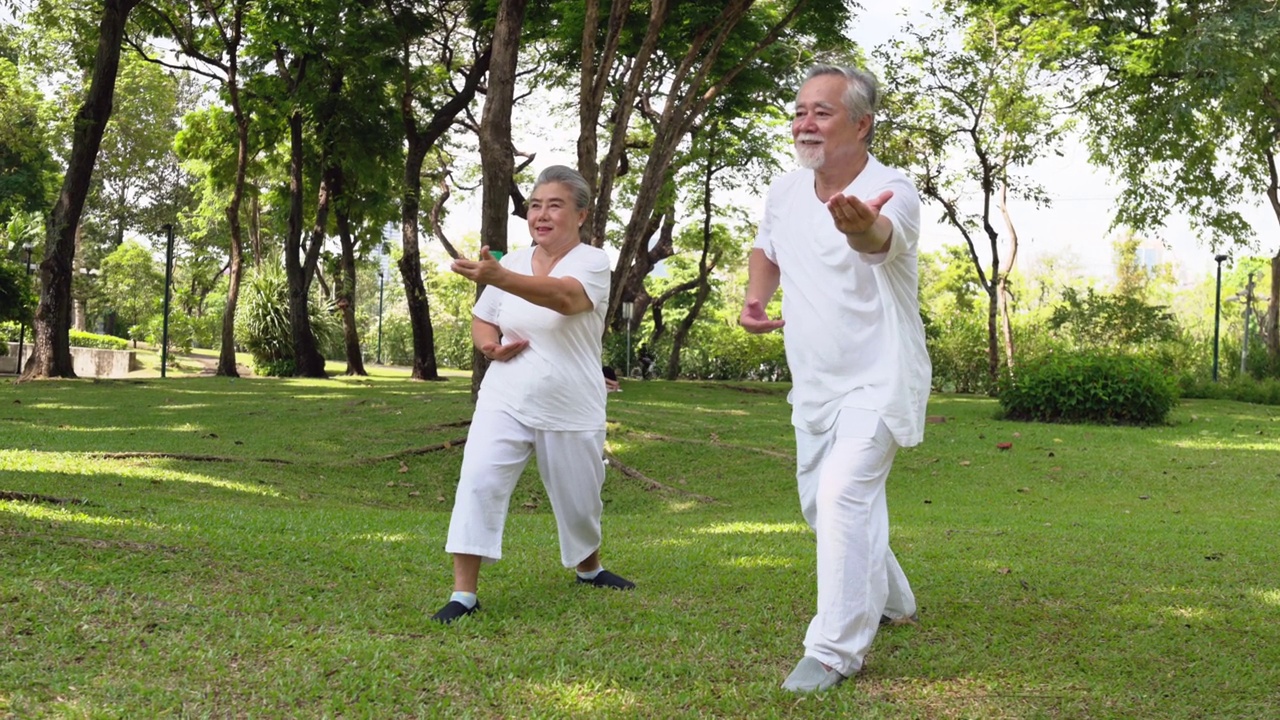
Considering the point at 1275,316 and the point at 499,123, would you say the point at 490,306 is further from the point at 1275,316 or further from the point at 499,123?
the point at 1275,316

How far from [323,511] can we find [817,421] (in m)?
5.10

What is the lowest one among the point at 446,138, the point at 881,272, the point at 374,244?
the point at 881,272

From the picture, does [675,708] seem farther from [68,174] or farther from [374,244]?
[374,244]

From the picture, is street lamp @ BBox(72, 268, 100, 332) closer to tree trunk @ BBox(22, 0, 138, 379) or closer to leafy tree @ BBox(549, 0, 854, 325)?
tree trunk @ BBox(22, 0, 138, 379)

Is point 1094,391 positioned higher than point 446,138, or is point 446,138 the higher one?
point 446,138

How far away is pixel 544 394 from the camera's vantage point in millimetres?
4613

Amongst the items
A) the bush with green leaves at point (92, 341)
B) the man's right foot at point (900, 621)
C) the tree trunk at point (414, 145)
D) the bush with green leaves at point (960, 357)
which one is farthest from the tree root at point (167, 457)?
the bush with green leaves at point (92, 341)

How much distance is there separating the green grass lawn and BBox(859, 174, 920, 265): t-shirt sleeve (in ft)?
4.40

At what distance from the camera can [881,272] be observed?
373cm

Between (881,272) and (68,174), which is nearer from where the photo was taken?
(881,272)

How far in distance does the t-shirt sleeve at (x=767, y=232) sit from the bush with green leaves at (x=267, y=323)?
24.5 m

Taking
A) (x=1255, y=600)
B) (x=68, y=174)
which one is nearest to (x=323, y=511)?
(x=1255, y=600)

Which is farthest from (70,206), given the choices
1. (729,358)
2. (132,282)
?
(132,282)

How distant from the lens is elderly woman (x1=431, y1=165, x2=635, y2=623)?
4.45 meters
